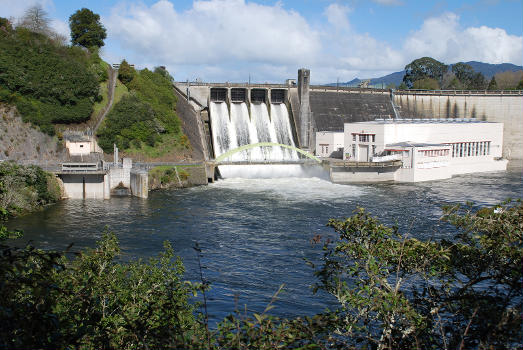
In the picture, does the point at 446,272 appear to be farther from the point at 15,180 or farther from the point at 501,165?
the point at 501,165

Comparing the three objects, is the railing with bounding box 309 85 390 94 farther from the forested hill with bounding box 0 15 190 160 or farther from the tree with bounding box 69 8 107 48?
the tree with bounding box 69 8 107 48

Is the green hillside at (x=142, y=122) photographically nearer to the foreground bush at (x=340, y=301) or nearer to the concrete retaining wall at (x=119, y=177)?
the concrete retaining wall at (x=119, y=177)

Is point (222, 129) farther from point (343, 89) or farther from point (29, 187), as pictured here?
point (29, 187)

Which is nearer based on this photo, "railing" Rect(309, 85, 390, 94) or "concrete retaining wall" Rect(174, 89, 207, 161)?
"concrete retaining wall" Rect(174, 89, 207, 161)

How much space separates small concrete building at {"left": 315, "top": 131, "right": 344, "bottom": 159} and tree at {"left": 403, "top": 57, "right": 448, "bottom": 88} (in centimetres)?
5820

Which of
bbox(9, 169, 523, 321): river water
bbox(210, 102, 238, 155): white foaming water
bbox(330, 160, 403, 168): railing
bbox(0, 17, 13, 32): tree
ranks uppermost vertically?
bbox(0, 17, 13, 32): tree

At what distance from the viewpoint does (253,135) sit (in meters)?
70.4

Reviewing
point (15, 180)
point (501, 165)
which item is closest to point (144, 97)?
point (15, 180)

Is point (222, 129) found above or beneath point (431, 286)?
above

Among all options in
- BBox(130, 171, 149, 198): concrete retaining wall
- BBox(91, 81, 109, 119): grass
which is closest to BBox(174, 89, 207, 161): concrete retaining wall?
BBox(91, 81, 109, 119): grass

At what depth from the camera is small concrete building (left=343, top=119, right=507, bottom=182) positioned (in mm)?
63281

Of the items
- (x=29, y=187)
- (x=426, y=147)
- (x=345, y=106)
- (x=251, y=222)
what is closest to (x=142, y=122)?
(x=29, y=187)

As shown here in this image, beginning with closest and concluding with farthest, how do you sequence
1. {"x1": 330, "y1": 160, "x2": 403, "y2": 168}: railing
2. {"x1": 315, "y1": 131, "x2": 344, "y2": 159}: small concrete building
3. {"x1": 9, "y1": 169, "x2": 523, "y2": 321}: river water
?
1. {"x1": 9, "y1": 169, "x2": 523, "y2": 321}: river water
2. {"x1": 330, "y1": 160, "x2": 403, "y2": 168}: railing
3. {"x1": 315, "y1": 131, "x2": 344, "y2": 159}: small concrete building

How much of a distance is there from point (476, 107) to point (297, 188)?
159ft
